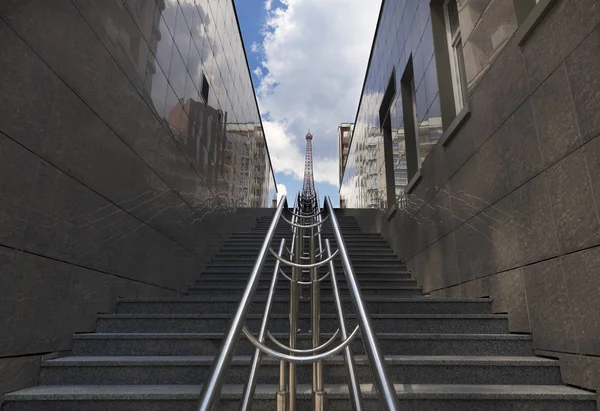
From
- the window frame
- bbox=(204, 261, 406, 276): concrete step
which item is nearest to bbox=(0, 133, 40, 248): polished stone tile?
bbox=(204, 261, 406, 276): concrete step

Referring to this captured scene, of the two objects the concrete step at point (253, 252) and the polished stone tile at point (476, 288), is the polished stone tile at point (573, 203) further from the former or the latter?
the concrete step at point (253, 252)

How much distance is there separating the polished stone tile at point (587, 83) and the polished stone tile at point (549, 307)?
77cm

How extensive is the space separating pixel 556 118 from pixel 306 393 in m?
2.06

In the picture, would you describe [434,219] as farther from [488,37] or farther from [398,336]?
[398,336]

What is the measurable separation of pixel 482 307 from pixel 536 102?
156cm

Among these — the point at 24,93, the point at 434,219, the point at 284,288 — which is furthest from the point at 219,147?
the point at 24,93

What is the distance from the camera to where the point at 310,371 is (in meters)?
2.22

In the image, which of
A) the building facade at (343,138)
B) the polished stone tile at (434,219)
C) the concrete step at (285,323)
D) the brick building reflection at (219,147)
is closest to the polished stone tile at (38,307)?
the concrete step at (285,323)

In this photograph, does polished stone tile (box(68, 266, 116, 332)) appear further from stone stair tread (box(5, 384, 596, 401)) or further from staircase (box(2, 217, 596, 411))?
stone stair tread (box(5, 384, 596, 401))

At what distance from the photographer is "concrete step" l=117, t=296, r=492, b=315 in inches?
122

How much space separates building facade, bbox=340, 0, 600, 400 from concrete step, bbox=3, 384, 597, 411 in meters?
0.23

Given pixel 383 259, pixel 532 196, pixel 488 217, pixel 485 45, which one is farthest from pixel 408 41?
pixel 532 196

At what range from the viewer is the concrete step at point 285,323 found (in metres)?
2.79

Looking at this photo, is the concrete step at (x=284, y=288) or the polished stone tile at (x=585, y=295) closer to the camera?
the polished stone tile at (x=585, y=295)
